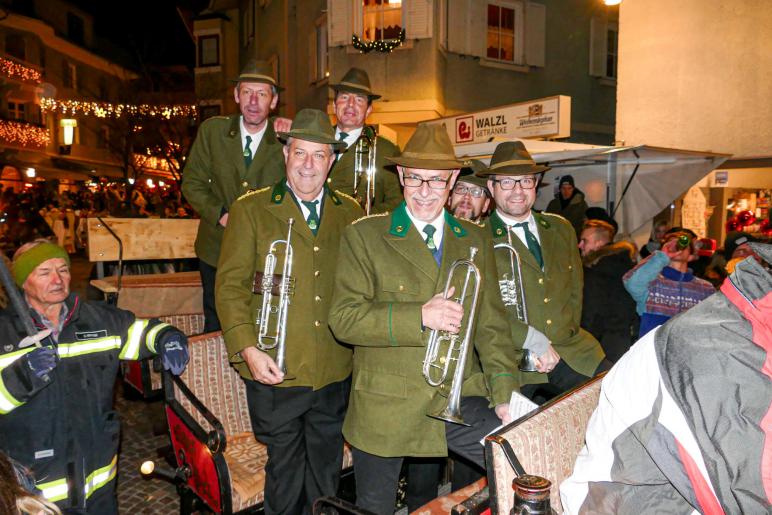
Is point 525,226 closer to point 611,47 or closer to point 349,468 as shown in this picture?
point 349,468

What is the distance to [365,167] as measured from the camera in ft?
15.3

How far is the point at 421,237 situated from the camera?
10.3 ft

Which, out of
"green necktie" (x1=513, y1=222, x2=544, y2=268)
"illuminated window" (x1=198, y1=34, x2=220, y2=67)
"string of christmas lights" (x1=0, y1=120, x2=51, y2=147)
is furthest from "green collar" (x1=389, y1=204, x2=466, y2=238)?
"string of christmas lights" (x1=0, y1=120, x2=51, y2=147)

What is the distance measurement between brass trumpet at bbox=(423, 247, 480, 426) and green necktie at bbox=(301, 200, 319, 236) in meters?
0.98

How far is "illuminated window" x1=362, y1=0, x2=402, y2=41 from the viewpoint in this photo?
14.4 metres

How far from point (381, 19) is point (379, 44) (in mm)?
801

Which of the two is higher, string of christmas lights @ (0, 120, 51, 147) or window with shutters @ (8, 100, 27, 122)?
window with shutters @ (8, 100, 27, 122)

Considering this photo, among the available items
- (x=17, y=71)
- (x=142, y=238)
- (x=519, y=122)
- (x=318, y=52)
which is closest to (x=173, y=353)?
(x=142, y=238)

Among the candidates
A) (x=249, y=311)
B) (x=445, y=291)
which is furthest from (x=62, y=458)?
(x=445, y=291)

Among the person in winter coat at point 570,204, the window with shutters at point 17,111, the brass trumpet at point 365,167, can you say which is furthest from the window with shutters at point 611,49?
the window with shutters at point 17,111

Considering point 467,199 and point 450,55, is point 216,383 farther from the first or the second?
point 450,55

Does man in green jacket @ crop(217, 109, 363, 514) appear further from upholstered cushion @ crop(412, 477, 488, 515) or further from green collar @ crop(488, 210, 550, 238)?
green collar @ crop(488, 210, 550, 238)

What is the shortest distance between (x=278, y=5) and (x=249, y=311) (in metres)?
20.0

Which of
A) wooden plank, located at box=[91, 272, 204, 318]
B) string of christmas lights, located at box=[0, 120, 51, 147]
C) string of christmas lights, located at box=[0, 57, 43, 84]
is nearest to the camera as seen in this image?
wooden plank, located at box=[91, 272, 204, 318]
